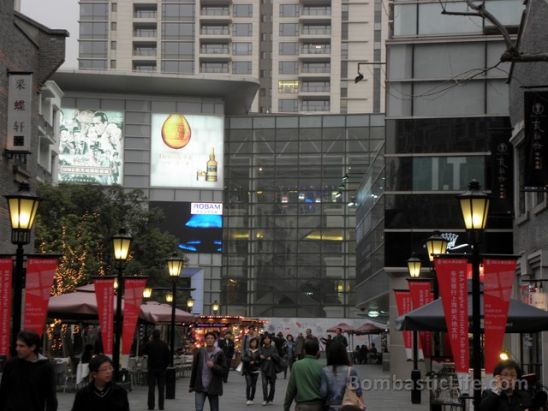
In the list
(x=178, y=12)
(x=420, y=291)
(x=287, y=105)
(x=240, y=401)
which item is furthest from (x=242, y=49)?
(x=420, y=291)

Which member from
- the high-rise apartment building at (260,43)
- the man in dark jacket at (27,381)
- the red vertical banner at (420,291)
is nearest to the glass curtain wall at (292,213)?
the high-rise apartment building at (260,43)

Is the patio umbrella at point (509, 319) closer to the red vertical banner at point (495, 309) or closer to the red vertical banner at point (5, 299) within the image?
the red vertical banner at point (495, 309)

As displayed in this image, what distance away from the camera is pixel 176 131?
293 ft

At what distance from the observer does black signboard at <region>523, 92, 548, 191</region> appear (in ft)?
63.6

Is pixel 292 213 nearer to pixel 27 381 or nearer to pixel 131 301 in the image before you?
pixel 131 301

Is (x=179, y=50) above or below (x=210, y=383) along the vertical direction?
above

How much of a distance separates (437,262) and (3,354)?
8.04 meters

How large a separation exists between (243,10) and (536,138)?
93.6 metres

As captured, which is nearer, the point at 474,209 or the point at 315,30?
the point at 474,209

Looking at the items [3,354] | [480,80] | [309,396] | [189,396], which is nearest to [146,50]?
[480,80]

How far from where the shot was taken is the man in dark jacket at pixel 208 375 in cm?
1812

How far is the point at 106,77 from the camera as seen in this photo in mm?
86062

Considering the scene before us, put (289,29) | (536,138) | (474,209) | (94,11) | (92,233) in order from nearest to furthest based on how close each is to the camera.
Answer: (474,209), (536,138), (92,233), (94,11), (289,29)

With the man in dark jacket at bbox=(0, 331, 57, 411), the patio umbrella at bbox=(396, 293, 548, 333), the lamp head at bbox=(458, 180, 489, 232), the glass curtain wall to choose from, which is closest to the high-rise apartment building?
the glass curtain wall
